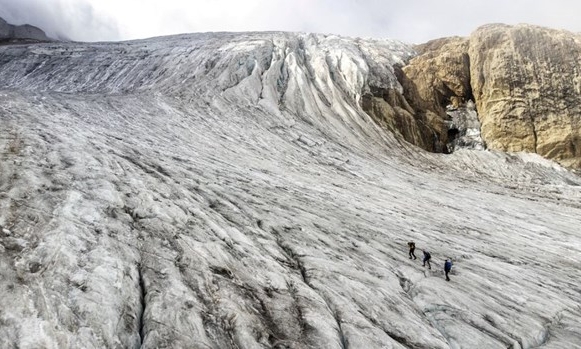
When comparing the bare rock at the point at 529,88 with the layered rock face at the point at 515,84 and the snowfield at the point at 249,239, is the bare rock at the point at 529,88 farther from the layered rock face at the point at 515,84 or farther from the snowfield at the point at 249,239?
the snowfield at the point at 249,239

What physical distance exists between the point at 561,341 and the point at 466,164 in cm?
3496

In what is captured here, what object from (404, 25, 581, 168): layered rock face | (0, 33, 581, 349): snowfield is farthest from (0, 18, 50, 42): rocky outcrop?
(404, 25, 581, 168): layered rock face

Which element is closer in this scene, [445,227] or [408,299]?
Answer: [408,299]

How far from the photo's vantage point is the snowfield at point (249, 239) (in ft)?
36.4

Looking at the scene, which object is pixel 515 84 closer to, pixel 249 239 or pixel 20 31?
pixel 249 239

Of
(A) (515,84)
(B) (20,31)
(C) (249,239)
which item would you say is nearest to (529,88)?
(A) (515,84)

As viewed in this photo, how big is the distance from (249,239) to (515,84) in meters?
49.6

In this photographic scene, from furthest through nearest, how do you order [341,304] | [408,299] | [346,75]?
[346,75] < [408,299] < [341,304]

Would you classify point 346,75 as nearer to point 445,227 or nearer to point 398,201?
point 398,201

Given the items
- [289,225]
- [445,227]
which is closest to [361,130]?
[445,227]

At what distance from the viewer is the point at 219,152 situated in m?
29.3

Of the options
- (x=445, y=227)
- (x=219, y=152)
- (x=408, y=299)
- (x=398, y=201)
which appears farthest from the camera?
(x=219, y=152)

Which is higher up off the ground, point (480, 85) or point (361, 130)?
point (480, 85)

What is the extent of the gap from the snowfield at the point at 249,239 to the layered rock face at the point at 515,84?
44.0 feet
